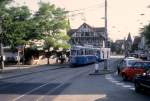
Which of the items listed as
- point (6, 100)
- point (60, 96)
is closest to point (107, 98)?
point (60, 96)

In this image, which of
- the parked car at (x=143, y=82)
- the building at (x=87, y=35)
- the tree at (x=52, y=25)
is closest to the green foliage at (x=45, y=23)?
the tree at (x=52, y=25)

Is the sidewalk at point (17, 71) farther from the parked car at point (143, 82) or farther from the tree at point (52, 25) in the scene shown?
the tree at point (52, 25)

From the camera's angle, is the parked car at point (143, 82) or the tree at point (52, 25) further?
the tree at point (52, 25)

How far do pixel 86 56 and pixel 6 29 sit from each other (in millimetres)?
12065

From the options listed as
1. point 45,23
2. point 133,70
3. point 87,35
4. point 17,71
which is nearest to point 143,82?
point 133,70

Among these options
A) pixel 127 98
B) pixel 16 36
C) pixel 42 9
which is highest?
pixel 42 9

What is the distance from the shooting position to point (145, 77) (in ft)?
71.6

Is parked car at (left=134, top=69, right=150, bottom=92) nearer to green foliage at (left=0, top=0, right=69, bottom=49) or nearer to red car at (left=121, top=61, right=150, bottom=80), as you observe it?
red car at (left=121, top=61, right=150, bottom=80)

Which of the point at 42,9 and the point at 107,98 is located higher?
the point at 42,9

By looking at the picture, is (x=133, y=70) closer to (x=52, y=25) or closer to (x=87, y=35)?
(x=52, y=25)

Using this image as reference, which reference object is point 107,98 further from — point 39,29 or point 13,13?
point 39,29

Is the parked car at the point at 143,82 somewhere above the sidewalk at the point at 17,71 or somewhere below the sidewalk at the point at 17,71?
above

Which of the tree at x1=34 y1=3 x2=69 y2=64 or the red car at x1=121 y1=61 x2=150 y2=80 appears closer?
the red car at x1=121 y1=61 x2=150 y2=80

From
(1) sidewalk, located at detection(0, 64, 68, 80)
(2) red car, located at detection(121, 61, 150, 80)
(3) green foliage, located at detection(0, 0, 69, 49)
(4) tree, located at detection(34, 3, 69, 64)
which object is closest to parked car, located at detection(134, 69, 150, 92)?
(2) red car, located at detection(121, 61, 150, 80)
